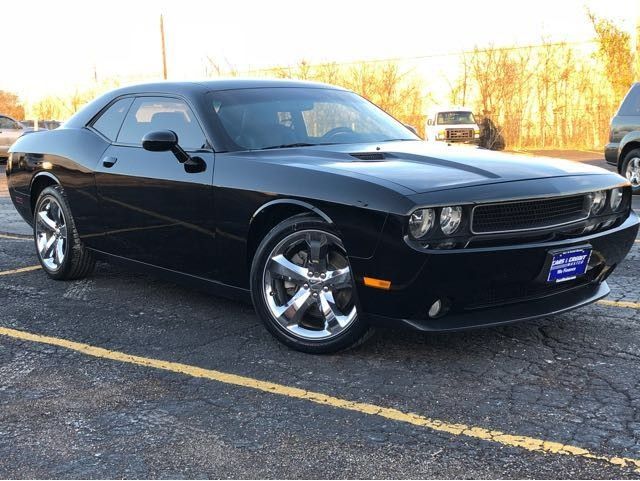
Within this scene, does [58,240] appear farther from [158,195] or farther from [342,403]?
[342,403]

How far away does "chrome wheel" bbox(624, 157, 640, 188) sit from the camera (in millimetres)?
11125

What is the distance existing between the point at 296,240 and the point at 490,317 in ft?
3.41

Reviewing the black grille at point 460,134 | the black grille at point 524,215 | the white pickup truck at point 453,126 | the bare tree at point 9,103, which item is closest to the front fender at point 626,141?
the black grille at point 524,215

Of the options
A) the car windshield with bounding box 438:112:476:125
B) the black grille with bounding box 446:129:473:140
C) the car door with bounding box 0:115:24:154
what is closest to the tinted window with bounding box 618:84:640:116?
the black grille with bounding box 446:129:473:140

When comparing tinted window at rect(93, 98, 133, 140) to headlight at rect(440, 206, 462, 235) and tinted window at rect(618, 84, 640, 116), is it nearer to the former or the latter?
headlight at rect(440, 206, 462, 235)

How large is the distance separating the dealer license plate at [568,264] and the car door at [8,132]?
66.3 feet

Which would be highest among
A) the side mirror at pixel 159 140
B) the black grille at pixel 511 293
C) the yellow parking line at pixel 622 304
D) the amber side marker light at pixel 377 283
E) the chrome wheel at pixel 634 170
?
the side mirror at pixel 159 140

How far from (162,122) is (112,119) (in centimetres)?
69

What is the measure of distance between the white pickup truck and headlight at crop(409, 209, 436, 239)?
73.0ft

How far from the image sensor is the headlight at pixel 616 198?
4.24 meters

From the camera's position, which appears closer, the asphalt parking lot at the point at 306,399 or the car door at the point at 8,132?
the asphalt parking lot at the point at 306,399

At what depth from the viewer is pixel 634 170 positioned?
11.2 metres

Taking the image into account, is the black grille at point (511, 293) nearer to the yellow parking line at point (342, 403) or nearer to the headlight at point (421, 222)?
the headlight at point (421, 222)

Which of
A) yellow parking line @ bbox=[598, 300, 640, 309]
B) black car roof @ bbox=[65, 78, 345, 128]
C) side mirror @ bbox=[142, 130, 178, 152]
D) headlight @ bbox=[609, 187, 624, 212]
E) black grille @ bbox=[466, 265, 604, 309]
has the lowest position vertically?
yellow parking line @ bbox=[598, 300, 640, 309]
